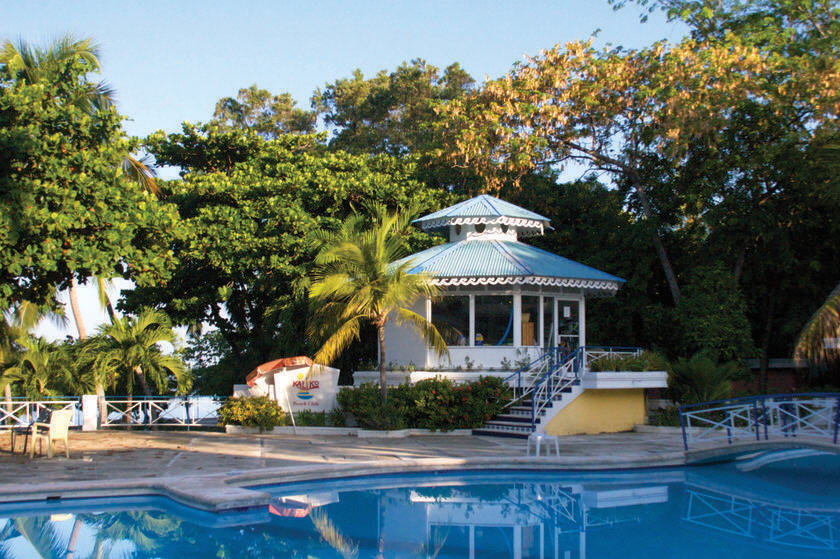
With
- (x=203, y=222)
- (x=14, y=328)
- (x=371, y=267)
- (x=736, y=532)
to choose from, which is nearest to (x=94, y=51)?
(x=203, y=222)

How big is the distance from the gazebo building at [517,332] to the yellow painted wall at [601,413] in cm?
3

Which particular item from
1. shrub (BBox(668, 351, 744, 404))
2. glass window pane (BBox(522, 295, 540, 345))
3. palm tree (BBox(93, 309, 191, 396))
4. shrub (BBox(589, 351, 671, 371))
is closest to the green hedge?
glass window pane (BBox(522, 295, 540, 345))

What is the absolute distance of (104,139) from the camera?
51.8ft

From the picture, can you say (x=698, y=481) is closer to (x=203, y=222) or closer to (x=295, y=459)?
(x=295, y=459)

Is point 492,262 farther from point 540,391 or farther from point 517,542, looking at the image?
point 517,542

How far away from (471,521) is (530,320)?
10744mm

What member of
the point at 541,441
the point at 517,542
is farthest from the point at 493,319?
the point at 517,542

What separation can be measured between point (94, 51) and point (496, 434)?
17068 millimetres

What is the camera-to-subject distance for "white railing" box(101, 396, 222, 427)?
21.7 metres

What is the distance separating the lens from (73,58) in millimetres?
15812

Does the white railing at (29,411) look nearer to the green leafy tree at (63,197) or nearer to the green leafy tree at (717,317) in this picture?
the green leafy tree at (63,197)

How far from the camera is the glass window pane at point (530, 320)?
853 inches

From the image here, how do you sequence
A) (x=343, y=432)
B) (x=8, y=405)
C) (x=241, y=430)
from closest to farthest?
(x=8, y=405)
(x=343, y=432)
(x=241, y=430)

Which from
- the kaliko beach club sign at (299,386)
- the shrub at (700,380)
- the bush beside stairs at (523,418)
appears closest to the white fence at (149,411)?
the kaliko beach club sign at (299,386)
